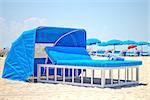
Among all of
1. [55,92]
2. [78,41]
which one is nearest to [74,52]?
[78,41]

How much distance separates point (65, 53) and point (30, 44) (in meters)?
1.21

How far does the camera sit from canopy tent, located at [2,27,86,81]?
10609 millimetres

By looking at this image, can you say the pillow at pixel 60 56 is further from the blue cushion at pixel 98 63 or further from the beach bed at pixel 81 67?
the blue cushion at pixel 98 63

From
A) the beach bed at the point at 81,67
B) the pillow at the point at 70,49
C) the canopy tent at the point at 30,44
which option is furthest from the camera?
the pillow at the point at 70,49

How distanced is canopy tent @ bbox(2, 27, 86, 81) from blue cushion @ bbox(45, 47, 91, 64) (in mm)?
460

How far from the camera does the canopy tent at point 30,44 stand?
10609 millimetres

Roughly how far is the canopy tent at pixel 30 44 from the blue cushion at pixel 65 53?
0.46 metres

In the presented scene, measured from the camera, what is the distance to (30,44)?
10.7m

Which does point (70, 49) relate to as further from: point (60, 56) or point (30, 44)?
point (30, 44)

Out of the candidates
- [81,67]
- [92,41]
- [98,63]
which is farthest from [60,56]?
[92,41]

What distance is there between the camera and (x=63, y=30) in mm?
11828

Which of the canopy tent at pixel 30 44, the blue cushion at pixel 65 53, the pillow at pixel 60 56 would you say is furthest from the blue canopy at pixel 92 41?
the pillow at pixel 60 56

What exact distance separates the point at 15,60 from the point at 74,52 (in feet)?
6.83

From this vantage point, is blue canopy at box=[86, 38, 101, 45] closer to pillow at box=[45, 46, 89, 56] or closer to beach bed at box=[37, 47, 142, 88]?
pillow at box=[45, 46, 89, 56]
